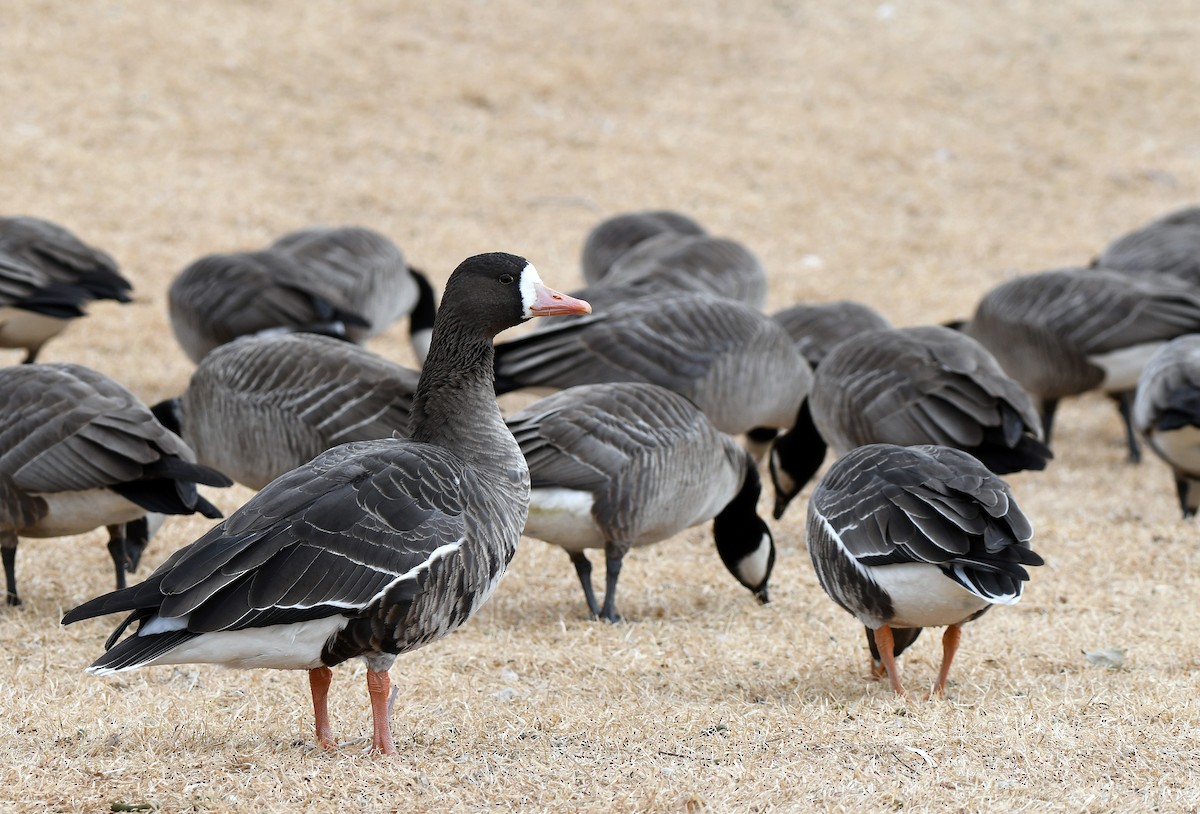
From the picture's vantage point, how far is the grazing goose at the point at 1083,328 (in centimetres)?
995

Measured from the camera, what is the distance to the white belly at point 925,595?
4.93 metres

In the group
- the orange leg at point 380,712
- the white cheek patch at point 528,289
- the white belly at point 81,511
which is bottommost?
the white belly at point 81,511

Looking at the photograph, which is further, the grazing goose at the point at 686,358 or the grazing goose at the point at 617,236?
the grazing goose at the point at 617,236

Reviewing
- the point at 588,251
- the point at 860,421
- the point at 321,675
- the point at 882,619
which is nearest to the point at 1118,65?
the point at 588,251

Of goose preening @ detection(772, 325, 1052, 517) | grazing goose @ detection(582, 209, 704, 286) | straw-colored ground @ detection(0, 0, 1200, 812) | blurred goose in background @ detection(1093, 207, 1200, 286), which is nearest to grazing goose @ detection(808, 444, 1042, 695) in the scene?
straw-colored ground @ detection(0, 0, 1200, 812)

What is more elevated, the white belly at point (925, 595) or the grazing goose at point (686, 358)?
the white belly at point (925, 595)

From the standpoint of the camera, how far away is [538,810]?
12.8ft

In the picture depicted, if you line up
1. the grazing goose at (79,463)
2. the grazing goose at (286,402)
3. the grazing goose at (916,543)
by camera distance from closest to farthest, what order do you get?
the grazing goose at (916,543)
the grazing goose at (79,463)
the grazing goose at (286,402)

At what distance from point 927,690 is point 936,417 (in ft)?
7.52

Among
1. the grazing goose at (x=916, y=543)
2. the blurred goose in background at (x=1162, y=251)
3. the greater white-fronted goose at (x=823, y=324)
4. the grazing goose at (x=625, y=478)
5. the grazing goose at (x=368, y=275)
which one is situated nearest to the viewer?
the grazing goose at (x=916, y=543)

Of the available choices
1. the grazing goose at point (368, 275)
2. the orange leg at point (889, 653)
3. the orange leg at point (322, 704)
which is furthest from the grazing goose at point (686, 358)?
the orange leg at point (322, 704)

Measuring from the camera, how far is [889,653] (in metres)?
5.33

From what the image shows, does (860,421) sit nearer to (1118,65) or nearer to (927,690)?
(927,690)

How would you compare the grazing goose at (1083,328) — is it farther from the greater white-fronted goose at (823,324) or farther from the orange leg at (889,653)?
the orange leg at (889,653)
